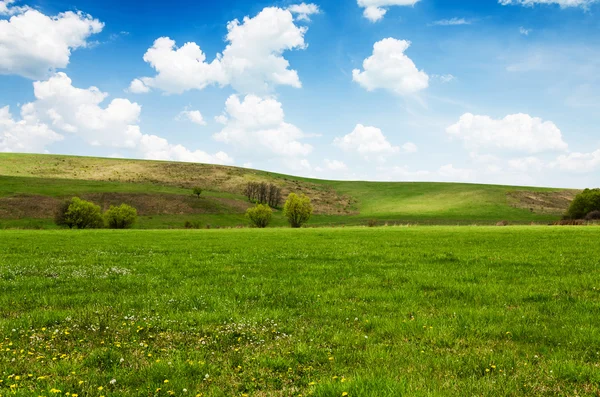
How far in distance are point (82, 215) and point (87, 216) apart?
3.22ft

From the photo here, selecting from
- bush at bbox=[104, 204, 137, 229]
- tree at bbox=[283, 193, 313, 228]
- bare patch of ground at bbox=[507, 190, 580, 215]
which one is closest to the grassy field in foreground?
bush at bbox=[104, 204, 137, 229]

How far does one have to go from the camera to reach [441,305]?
11.5m

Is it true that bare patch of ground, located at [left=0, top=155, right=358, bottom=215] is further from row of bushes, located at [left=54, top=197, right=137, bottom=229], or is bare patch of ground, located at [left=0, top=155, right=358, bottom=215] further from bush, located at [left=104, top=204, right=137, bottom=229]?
row of bushes, located at [left=54, top=197, right=137, bottom=229]

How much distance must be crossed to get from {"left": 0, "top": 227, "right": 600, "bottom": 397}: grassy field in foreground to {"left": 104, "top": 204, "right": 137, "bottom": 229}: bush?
239ft

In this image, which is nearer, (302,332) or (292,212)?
(302,332)

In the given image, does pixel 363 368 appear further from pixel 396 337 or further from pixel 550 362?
pixel 550 362

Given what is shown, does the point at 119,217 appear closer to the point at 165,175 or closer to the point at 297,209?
the point at 297,209

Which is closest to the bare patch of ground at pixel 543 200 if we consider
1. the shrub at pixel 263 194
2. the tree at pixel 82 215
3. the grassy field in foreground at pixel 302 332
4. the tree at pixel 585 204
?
the tree at pixel 585 204

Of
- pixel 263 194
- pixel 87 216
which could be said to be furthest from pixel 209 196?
pixel 87 216

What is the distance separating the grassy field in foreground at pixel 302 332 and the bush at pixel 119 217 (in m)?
73.0

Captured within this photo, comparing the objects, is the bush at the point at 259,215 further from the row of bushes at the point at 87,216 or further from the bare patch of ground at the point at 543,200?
the bare patch of ground at the point at 543,200

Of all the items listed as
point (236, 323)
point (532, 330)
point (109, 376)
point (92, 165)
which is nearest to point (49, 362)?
point (109, 376)

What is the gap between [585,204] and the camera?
111812mm

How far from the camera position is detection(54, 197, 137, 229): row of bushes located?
80062 mm
